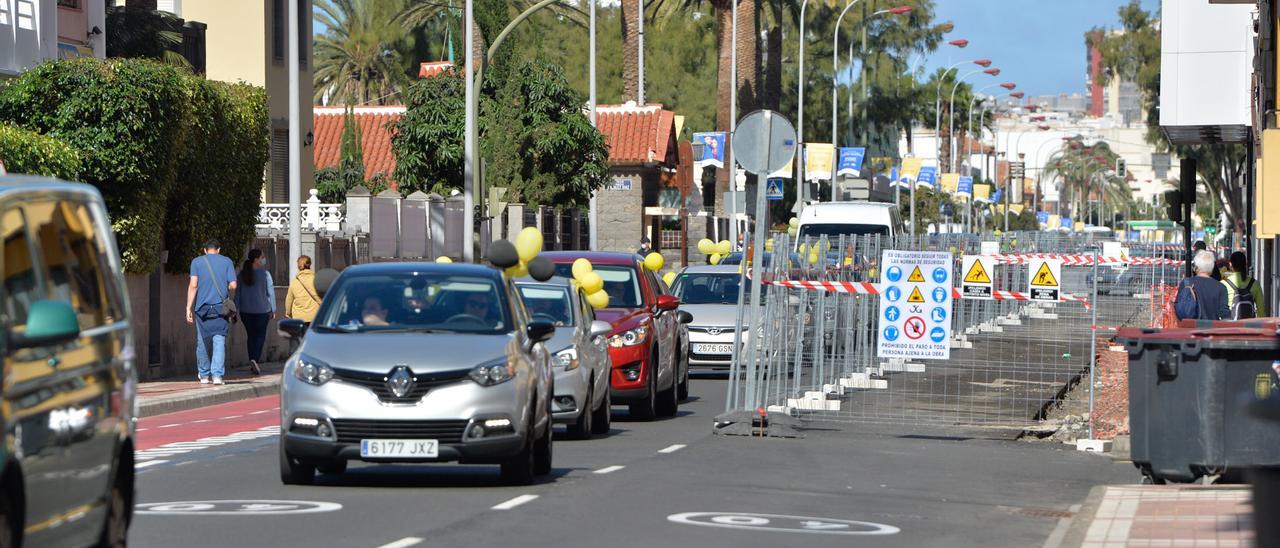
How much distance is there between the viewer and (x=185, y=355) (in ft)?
91.9

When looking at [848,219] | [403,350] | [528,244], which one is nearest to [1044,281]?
[528,244]

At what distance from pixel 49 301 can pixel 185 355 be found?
811 inches

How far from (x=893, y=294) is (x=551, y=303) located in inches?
153

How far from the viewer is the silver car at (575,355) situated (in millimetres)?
17531

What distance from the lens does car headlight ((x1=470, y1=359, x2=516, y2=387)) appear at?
13242 mm

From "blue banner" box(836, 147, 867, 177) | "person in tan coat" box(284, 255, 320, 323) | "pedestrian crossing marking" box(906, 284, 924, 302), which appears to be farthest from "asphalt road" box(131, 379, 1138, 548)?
"blue banner" box(836, 147, 867, 177)

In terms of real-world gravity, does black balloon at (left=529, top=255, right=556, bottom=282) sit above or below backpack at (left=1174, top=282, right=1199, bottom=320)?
above

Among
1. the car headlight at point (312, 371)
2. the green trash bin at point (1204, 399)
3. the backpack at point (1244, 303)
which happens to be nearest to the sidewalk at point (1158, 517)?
the green trash bin at point (1204, 399)

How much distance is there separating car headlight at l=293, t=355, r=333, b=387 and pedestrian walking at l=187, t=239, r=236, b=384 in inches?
461

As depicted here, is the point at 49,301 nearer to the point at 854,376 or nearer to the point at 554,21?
the point at 854,376

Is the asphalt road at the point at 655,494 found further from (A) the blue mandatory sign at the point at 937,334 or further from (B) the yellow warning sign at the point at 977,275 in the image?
(B) the yellow warning sign at the point at 977,275

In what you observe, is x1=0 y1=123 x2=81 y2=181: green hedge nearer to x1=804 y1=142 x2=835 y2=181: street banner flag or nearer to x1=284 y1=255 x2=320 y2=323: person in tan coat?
x1=284 y1=255 x2=320 y2=323: person in tan coat

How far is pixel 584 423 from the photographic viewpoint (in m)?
18.0

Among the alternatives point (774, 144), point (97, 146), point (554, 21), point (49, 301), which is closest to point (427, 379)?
point (49, 301)
